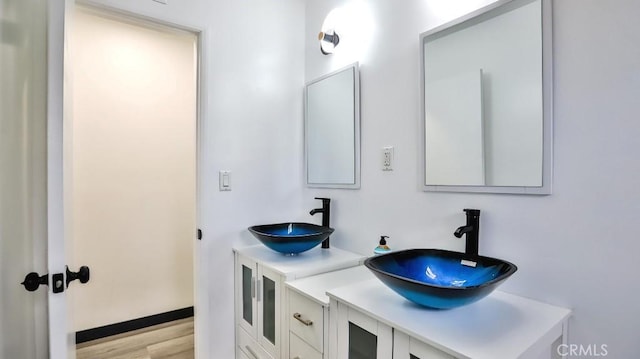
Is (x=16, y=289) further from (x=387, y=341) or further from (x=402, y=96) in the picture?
(x=402, y=96)

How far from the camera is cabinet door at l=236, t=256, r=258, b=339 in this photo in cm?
166

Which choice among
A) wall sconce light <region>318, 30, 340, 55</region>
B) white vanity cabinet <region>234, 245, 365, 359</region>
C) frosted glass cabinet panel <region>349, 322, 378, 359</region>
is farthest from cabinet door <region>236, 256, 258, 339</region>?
wall sconce light <region>318, 30, 340, 55</region>

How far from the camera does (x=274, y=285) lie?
1.48 m

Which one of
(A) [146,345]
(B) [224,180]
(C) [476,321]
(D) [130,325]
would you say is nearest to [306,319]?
(C) [476,321]

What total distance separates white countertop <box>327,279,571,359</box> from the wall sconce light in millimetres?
1423

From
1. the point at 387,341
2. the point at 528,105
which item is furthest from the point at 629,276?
the point at 387,341

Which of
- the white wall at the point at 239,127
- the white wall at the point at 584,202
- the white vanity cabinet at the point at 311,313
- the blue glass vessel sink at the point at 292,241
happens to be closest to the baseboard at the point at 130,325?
the white wall at the point at 239,127

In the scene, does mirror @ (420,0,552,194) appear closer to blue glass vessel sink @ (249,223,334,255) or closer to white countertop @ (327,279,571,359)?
white countertop @ (327,279,571,359)

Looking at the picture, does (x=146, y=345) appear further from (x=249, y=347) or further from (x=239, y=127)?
(x=239, y=127)

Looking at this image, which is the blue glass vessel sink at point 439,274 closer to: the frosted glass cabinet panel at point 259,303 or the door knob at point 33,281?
the frosted glass cabinet panel at point 259,303

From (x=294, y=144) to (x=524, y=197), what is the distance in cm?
142

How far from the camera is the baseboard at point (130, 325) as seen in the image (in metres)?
2.28

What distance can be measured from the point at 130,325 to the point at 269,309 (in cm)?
163

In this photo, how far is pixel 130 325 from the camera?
8.03ft
